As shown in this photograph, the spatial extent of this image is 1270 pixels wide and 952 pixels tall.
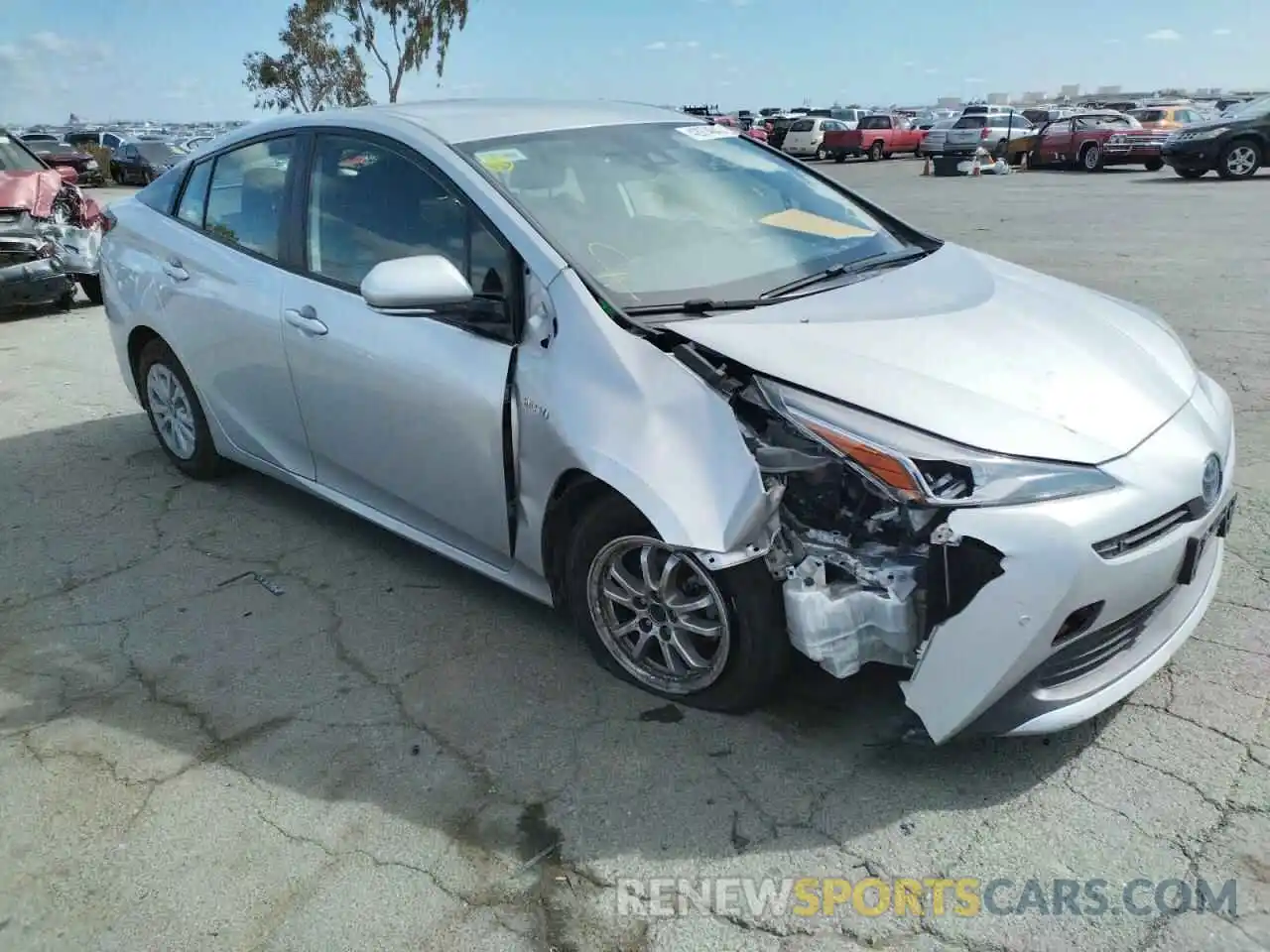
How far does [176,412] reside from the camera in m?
4.93

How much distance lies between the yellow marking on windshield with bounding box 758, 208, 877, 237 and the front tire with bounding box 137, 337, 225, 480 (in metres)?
2.73

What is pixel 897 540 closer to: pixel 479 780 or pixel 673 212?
pixel 479 780

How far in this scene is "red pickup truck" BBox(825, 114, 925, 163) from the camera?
34406 mm

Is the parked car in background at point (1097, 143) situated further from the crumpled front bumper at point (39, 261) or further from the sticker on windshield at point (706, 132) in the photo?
the sticker on windshield at point (706, 132)

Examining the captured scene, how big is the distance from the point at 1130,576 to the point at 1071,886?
72 centimetres

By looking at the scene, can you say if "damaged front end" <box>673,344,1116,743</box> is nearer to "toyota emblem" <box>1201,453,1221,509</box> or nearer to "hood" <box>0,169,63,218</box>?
"toyota emblem" <box>1201,453,1221,509</box>

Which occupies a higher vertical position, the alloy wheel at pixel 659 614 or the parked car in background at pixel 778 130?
the alloy wheel at pixel 659 614

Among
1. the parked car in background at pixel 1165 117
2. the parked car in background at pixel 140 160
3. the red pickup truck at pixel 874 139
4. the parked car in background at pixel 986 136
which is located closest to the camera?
the parked car in background at pixel 1165 117

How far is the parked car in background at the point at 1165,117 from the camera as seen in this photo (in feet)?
81.4

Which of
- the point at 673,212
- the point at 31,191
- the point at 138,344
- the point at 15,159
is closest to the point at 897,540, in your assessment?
the point at 673,212

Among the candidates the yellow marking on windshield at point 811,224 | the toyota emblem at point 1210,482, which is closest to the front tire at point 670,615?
the toyota emblem at point 1210,482

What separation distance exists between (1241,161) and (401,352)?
2118 centimetres

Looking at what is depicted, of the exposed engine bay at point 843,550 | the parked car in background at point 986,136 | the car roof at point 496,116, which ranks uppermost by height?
the car roof at point 496,116

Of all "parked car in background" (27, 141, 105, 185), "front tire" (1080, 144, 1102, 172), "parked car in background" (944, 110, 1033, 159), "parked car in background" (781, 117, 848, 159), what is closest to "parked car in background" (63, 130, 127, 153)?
"parked car in background" (27, 141, 105, 185)
